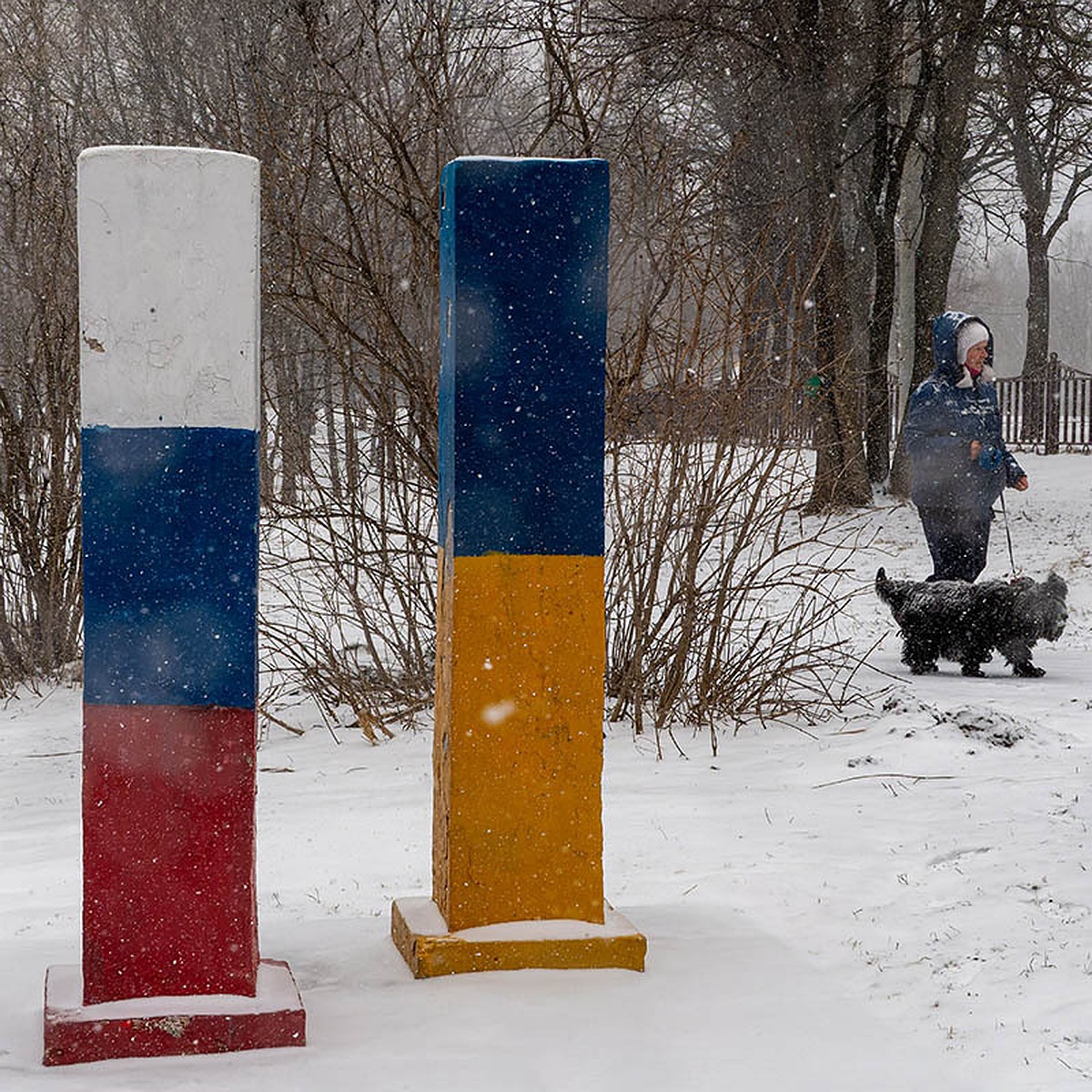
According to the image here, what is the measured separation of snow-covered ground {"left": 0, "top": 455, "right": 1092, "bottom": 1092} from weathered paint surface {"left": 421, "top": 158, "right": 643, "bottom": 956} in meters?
0.22

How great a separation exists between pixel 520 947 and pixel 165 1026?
0.78 meters

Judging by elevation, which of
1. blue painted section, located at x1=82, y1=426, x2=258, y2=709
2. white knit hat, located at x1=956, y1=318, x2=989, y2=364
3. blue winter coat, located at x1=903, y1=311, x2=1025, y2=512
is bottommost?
blue painted section, located at x1=82, y1=426, x2=258, y2=709

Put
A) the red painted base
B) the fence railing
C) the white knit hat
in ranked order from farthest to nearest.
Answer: the white knit hat < the fence railing < the red painted base

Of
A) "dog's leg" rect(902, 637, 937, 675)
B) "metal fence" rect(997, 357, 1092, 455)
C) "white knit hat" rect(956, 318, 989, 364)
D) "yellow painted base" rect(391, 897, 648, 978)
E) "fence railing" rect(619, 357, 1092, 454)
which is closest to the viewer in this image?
"yellow painted base" rect(391, 897, 648, 978)

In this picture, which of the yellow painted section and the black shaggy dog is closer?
the yellow painted section

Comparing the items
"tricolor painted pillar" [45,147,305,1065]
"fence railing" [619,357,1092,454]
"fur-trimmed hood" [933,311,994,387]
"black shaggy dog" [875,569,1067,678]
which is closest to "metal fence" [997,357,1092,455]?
"fur-trimmed hood" [933,311,994,387]

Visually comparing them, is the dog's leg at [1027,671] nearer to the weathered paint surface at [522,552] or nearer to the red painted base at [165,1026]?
the weathered paint surface at [522,552]

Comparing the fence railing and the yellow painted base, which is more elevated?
the fence railing

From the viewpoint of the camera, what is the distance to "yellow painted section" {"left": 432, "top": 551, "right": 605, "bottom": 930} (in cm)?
323

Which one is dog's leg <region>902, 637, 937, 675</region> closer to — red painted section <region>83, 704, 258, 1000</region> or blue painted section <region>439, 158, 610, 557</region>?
blue painted section <region>439, 158, 610, 557</region>

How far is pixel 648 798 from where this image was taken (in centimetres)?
524

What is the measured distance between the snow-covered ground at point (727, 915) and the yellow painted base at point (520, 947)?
43 mm

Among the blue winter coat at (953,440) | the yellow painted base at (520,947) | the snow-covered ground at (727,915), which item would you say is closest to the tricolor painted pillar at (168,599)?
the snow-covered ground at (727,915)

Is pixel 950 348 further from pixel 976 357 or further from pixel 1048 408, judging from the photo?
pixel 1048 408
